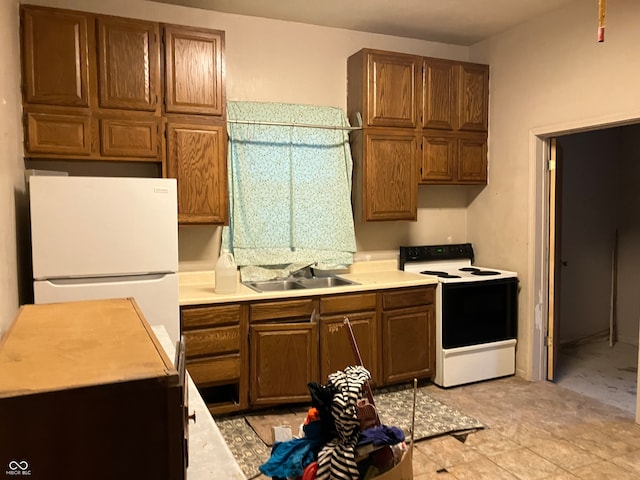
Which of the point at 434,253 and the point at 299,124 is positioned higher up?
the point at 299,124

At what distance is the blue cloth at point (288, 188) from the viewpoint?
346 cm

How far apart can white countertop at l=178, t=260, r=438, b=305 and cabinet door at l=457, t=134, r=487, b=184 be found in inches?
37.3

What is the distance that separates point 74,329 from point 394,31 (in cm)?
350

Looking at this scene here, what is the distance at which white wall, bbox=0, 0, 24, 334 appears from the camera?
6.64 ft

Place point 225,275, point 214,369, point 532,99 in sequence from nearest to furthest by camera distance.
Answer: point 214,369
point 225,275
point 532,99

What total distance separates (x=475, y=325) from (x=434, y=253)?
2.40ft

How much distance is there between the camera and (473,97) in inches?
157

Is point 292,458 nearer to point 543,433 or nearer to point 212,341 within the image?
point 212,341

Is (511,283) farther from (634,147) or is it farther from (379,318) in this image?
(634,147)

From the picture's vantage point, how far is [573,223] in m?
4.77

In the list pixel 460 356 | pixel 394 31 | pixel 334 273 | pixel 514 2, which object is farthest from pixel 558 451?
pixel 394 31

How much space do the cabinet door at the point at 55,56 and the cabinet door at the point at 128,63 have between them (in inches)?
3.5

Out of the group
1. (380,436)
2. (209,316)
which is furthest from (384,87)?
(380,436)

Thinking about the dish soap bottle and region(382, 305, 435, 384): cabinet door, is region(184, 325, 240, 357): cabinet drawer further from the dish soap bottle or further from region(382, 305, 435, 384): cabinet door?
region(382, 305, 435, 384): cabinet door
